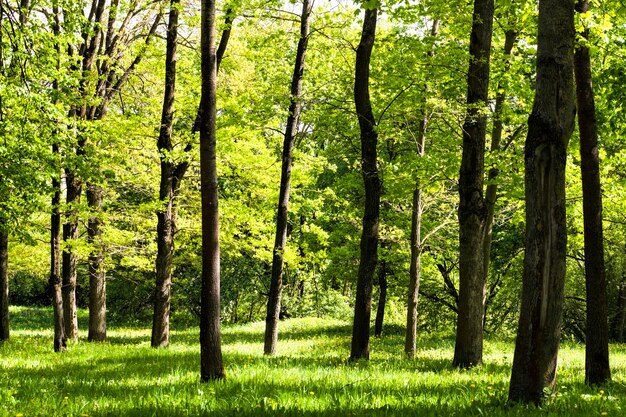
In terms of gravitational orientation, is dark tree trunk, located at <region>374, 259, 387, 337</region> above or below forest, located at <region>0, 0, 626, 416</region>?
below

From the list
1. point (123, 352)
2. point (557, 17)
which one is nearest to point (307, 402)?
point (557, 17)

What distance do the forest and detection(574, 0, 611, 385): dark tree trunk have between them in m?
0.03

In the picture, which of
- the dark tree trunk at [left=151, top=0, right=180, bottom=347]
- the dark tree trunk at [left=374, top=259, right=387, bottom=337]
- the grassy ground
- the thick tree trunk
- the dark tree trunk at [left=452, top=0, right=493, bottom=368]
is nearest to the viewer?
the grassy ground

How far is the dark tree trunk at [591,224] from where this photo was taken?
8.63 meters

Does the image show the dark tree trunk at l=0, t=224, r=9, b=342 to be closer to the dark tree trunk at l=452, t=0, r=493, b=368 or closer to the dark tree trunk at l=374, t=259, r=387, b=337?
the dark tree trunk at l=452, t=0, r=493, b=368

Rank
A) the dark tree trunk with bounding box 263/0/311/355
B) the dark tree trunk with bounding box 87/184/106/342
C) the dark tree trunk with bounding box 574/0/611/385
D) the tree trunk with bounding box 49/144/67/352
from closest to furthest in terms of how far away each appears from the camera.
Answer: the dark tree trunk with bounding box 574/0/611/385, the tree trunk with bounding box 49/144/67/352, the dark tree trunk with bounding box 263/0/311/355, the dark tree trunk with bounding box 87/184/106/342

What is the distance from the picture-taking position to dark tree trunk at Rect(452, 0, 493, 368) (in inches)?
391

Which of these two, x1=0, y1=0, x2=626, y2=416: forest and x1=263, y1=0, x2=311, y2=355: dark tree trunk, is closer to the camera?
x1=0, y1=0, x2=626, y2=416: forest

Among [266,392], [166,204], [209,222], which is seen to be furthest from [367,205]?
[166,204]

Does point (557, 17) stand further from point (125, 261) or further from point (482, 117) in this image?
point (125, 261)

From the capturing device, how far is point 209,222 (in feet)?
24.5

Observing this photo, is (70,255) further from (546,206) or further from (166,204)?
(546,206)

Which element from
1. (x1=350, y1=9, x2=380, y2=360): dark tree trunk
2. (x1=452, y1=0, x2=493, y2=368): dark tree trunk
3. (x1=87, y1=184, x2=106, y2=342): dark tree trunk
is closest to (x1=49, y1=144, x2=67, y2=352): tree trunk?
(x1=87, y1=184, x2=106, y2=342): dark tree trunk

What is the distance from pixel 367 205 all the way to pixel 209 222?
493cm
